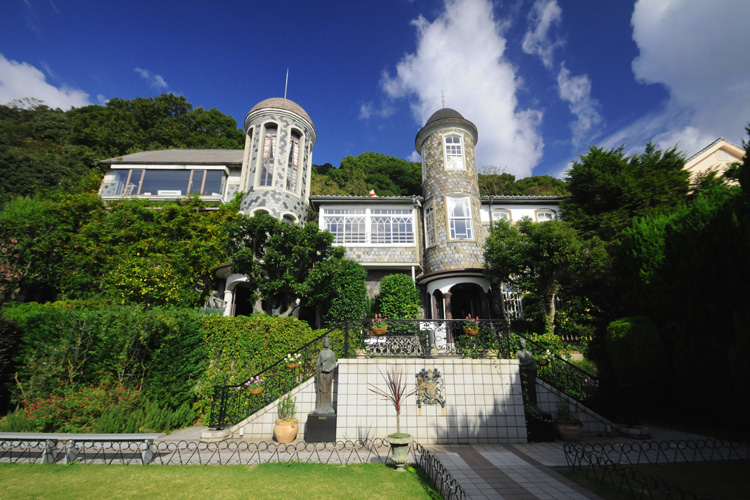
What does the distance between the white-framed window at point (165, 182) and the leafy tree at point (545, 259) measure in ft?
53.9

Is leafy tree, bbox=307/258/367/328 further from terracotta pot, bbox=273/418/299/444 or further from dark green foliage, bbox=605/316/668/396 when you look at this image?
dark green foliage, bbox=605/316/668/396

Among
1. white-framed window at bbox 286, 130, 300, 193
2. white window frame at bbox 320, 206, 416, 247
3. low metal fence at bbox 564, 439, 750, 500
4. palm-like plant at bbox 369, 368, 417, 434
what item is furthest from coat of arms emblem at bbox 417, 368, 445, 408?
white-framed window at bbox 286, 130, 300, 193

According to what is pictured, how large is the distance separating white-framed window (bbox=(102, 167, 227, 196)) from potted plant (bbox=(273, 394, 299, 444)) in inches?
596

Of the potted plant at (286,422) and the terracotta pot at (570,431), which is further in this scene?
the terracotta pot at (570,431)

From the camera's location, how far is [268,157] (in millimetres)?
17469

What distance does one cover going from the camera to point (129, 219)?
15469 mm

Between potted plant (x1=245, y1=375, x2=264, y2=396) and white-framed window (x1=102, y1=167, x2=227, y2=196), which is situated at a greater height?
white-framed window (x1=102, y1=167, x2=227, y2=196)

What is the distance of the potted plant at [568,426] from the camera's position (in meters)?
7.31

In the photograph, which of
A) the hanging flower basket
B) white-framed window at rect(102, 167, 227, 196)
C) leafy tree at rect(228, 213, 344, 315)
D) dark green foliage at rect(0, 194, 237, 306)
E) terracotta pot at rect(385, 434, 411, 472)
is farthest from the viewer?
white-framed window at rect(102, 167, 227, 196)

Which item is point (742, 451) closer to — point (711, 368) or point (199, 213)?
point (711, 368)

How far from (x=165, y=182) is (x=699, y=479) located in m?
24.7

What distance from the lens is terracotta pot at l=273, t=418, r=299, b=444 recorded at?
7.16 meters

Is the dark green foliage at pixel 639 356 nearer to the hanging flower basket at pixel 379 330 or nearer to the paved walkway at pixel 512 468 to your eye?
the paved walkway at pixel 512 468

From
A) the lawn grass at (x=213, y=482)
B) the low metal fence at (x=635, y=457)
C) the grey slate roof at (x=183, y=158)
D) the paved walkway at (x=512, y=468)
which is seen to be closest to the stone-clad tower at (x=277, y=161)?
the grey slate roof at (x=183, y=158)
